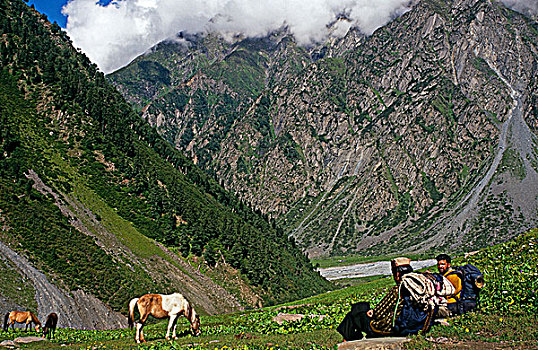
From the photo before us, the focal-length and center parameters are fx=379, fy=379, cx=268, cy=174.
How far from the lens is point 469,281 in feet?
41.6

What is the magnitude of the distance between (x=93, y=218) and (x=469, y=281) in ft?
284

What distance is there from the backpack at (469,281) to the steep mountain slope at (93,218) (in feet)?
174

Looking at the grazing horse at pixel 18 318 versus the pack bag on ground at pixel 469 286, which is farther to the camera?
the grazing horse at pixel 18 318

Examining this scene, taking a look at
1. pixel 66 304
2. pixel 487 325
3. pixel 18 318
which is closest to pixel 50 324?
pixel 18 318

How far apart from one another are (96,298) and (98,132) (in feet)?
217

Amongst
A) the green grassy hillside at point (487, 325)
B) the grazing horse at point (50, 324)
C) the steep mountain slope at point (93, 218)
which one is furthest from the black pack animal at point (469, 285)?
the steep mountain slope at point (93, 218)

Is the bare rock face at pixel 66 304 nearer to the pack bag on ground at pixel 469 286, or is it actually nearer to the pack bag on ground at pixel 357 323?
the pack bag on ground at pixel 357 323

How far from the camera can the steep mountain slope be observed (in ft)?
206

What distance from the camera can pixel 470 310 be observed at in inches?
523

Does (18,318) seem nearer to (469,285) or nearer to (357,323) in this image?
(357,323)

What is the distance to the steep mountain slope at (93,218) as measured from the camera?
206 ft

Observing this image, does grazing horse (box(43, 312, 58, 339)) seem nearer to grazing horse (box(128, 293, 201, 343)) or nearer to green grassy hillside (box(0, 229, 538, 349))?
green grassy hillside (box(0, 229, 538, 349))

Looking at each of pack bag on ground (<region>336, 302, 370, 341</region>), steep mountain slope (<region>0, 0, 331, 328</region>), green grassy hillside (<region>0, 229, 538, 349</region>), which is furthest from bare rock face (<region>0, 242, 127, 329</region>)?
pack bag on ground (<region>336, 302, 370, 341</region>)

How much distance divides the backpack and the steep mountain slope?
174ft
